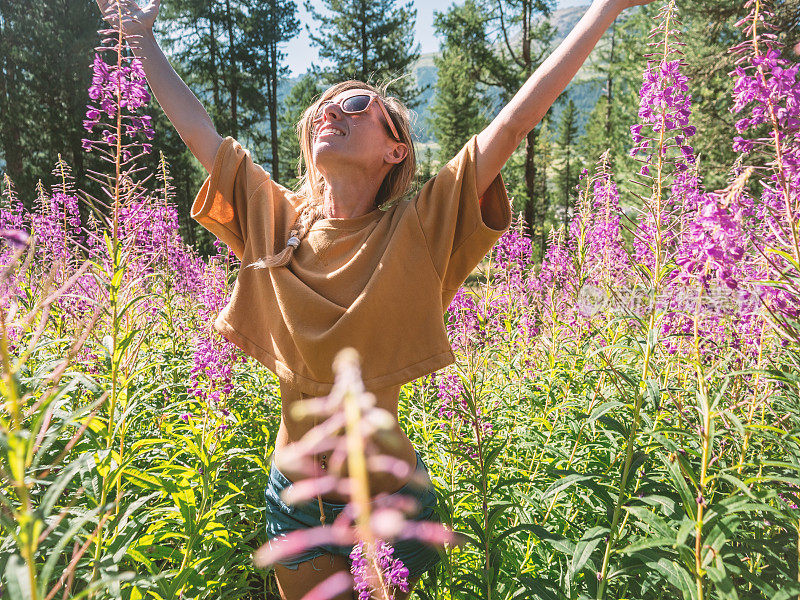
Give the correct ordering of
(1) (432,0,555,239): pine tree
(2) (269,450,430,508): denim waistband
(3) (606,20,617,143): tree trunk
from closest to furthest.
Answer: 1. (2) (269,450,430,508): denim waistband
2. (1) (432,0,555,239): pine tree
3. (3) (606,20,617,143): tree trunk

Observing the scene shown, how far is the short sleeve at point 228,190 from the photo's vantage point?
240 cm

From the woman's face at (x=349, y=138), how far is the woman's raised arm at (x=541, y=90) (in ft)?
1.70

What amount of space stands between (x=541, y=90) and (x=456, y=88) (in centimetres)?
2633

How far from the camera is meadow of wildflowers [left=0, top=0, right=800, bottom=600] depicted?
1.41 meters

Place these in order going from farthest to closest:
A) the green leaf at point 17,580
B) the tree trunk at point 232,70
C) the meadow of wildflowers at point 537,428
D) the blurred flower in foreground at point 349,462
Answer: the tree trunk at point 232,70, the meadow of wildflowers at point 537,428, the green leaf at point 17,580, the blurred flower in foreground at point 349,462

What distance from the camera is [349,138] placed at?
7.50 feet

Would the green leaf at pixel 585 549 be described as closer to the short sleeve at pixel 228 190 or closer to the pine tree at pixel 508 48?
the short sleeve at pixel 228 190

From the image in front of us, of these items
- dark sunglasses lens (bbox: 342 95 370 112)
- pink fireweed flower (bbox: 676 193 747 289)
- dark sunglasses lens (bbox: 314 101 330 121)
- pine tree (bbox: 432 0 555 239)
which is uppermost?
pine tree (bbox: 432 0 555 239)

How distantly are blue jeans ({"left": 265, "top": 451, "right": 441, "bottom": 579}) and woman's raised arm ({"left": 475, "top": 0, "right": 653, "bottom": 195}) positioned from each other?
4.38ft

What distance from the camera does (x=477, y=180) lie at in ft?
6.97

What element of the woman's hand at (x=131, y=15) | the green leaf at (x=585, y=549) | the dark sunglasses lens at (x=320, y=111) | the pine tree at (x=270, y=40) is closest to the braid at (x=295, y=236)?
the dark sunglasses lens at (x=320, y=111)

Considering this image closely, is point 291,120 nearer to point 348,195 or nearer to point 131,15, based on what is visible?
point 131,15

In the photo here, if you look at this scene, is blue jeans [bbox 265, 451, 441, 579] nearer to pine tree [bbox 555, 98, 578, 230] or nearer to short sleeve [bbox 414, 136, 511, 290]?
short sleeve [bbox 414, 136, 511, 290]

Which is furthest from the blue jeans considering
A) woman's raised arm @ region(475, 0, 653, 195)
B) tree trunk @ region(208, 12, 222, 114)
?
tree trunk @ region(208, 12, 222, 114)
